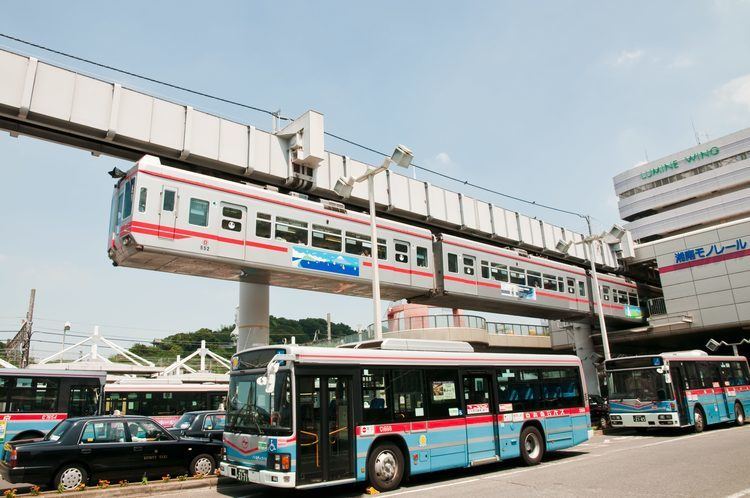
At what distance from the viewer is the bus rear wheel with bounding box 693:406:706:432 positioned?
63.5ft

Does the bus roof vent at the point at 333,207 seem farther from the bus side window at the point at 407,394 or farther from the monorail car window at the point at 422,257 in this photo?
the bus side window at the point at 407,394

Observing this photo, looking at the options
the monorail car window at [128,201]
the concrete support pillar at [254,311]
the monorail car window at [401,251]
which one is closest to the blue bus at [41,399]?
the concrete support pillar at [254,311]

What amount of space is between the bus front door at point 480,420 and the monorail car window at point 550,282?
1913cm

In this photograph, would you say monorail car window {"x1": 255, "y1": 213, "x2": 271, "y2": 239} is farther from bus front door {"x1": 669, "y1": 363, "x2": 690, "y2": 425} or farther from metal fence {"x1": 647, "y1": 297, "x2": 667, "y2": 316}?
metal fence {"x1": 647, "y1": 297, "x2": 667, "y2": 316}

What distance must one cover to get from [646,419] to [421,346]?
1154cm

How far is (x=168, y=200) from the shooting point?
15.5m

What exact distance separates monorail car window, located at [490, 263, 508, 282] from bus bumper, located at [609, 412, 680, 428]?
350 inches

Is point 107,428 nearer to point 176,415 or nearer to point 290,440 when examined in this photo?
point 290,440

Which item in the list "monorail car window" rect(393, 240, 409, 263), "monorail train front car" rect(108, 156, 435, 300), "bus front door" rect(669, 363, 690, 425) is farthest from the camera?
"monorail car window" rect(393, 240, 409, 263)

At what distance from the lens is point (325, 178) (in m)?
22.1

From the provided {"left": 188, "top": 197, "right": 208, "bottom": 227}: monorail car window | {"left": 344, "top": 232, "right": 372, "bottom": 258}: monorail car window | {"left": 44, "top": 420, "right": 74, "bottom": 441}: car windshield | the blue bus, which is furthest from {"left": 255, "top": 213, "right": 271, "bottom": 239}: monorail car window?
{"left": 44, "top": 420, "right": 74, "bottom": 441}: car windshield

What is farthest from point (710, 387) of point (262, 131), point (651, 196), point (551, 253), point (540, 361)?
point (651, 196)

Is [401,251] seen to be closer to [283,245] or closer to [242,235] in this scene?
[283,245]

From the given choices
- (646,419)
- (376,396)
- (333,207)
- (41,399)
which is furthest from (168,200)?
(646,419)
